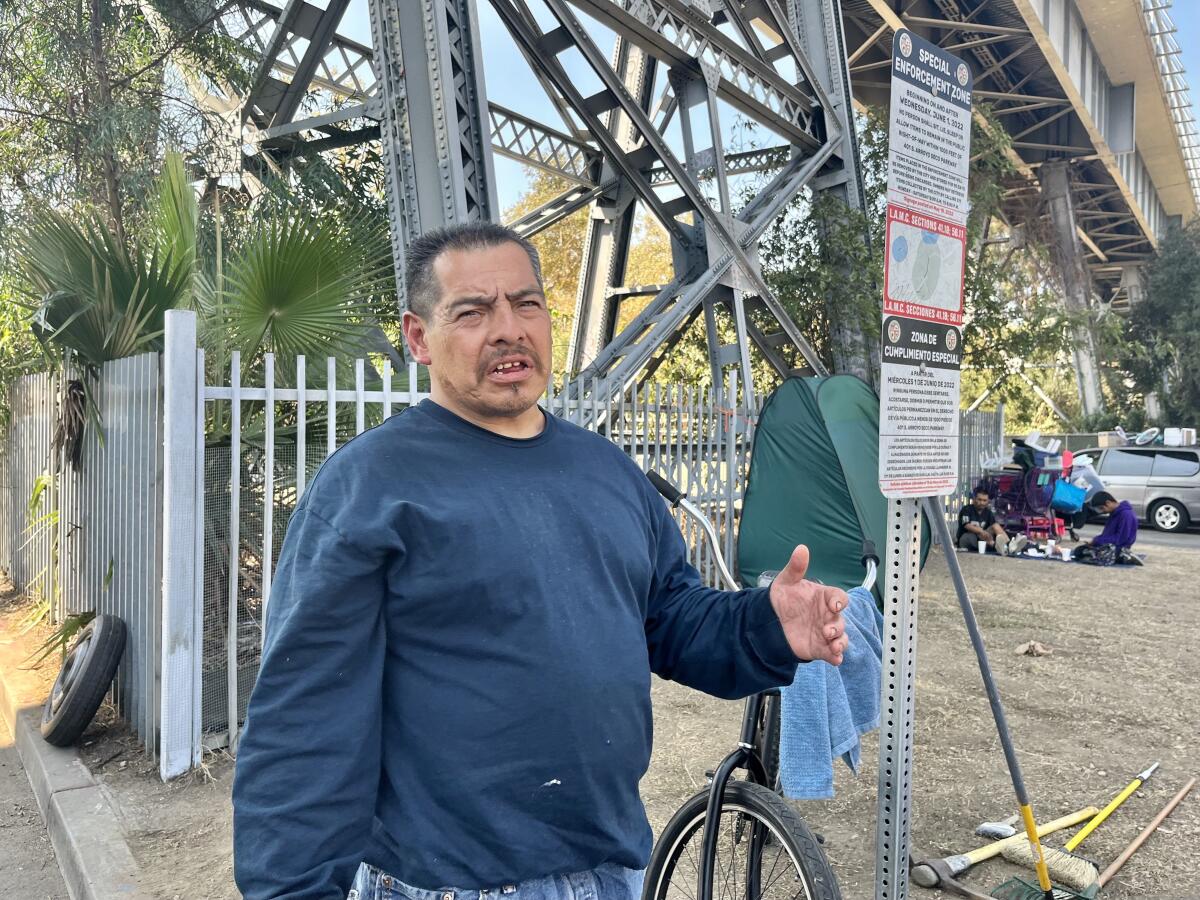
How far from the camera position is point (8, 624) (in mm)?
7352

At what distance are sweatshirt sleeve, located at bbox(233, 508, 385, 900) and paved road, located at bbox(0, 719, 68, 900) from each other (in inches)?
116

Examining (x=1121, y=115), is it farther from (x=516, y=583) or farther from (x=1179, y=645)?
(x=516, y=583)

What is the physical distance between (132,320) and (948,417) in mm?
4733

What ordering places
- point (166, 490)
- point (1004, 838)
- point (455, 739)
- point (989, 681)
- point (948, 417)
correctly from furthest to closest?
point (166, 490)
point (1004, 838)
point (989, 681)
point (948, 417)
point (455, 739)

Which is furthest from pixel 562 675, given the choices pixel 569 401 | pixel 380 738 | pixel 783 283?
A: pixel 783 283

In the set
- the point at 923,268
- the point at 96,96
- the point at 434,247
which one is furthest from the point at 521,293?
the point at 96,96

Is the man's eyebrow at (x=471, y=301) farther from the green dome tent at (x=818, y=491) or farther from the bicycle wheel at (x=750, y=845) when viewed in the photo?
the green dome tent at (x=818, y=491)

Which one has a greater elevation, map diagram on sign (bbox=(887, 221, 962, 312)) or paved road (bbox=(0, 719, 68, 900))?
map diagram on sign (bbox=(887, 221, 962, 312))

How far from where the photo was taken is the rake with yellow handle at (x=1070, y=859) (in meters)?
3.44

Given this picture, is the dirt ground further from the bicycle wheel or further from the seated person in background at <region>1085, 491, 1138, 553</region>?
the seated person in background at <region>1085, 491, 1138, 553</region>

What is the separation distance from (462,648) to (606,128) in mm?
10447

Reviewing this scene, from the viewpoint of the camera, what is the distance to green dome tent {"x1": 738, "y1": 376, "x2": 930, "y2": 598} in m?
3.27

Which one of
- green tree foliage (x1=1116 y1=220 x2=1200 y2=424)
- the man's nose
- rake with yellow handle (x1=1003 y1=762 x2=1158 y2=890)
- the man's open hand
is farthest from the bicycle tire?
green tree foliage (x1=1116 y1=220 x2=1200 y2=424)

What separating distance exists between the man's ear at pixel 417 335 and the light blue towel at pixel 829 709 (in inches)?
61.2
